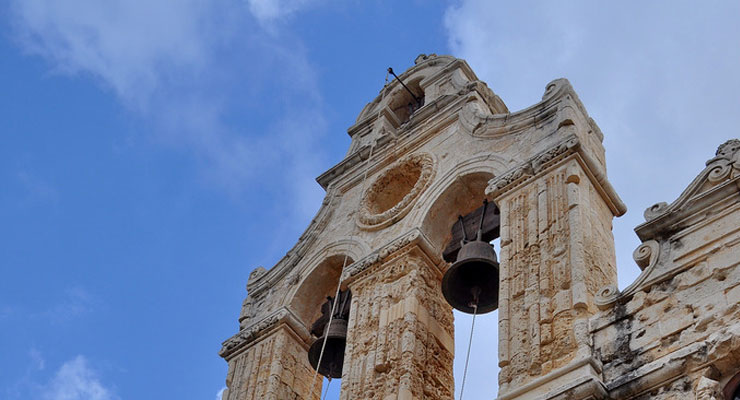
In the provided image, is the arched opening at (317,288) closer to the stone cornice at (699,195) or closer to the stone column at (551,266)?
the stone column at (551,266)

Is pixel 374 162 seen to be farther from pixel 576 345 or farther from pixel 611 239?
pixel 576 345

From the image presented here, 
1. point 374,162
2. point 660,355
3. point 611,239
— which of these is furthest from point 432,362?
point 374,162

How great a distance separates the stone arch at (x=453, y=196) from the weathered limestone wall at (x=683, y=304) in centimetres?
293

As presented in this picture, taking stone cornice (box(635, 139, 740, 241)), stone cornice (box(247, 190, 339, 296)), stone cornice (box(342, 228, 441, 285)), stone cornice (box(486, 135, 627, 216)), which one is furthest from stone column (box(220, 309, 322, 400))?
stone cornice (box(635, 139, 740, 241))

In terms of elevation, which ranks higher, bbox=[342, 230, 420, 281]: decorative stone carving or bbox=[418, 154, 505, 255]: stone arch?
bbox=[418, 154, 505, 255]: stone arch

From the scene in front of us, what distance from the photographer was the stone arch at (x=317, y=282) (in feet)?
41.9

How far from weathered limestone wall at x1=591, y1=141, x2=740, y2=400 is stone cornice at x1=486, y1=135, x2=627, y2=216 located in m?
1.49

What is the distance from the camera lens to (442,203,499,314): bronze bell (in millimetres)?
11078

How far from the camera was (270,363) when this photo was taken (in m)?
12.1

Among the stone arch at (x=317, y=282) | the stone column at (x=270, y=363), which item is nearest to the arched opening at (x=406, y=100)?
the stone arch at (x=317, y=282)

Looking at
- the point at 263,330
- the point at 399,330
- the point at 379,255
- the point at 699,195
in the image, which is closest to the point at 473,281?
the point at 399,330

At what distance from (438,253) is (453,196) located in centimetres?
73

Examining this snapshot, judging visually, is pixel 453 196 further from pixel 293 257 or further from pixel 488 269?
pixel 293 257

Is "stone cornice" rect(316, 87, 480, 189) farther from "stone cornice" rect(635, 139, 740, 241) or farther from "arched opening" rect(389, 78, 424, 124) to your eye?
"stone cornice" rect(635, 139, 740, 241)
